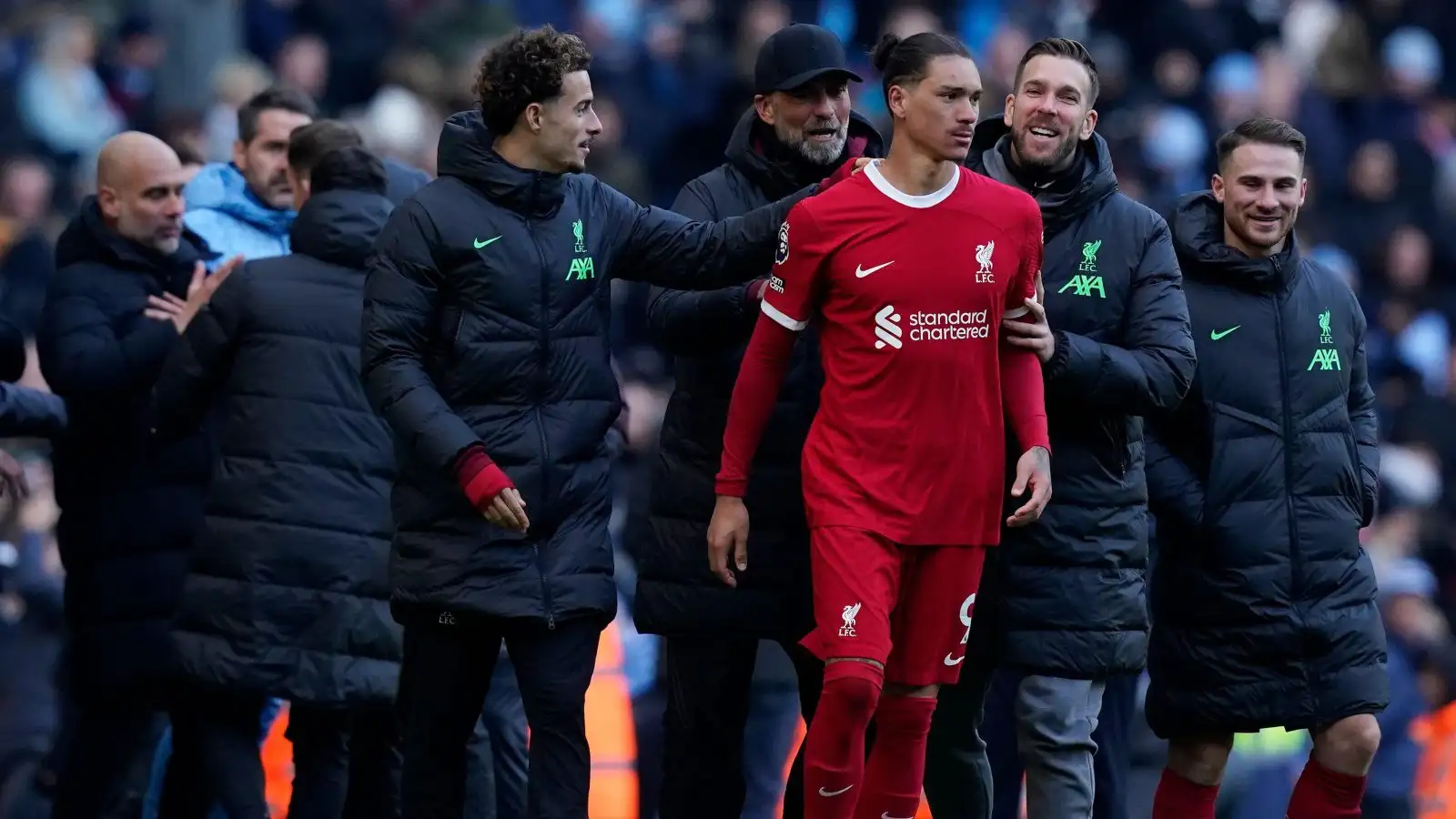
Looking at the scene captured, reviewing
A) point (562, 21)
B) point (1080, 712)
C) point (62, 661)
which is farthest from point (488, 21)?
point (1080, 712)

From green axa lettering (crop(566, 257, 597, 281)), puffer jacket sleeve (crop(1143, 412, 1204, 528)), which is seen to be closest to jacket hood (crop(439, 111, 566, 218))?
green axa lettering (crop(566, 257, 597, 281))

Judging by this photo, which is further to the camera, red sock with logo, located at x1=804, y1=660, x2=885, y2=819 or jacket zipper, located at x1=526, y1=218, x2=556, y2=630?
jacket zipper, located at x1=526, y1=218, x2=556, y2=630

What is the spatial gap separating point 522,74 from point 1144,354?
1913 mm

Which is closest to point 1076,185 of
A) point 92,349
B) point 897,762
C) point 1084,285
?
point 1084,285

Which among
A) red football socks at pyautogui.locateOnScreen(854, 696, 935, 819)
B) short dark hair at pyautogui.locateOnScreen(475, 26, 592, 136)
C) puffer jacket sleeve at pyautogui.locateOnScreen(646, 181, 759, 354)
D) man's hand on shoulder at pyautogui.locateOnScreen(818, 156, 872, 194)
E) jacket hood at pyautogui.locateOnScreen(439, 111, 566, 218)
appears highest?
short dark hair at pyautogui.locateOnScreen(475, 26, 592, 136)

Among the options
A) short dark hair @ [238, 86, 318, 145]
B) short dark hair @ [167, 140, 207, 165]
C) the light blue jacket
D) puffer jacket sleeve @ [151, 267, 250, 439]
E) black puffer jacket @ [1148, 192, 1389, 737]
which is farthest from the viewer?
short dark hair @ [167, 140, 207, 165]

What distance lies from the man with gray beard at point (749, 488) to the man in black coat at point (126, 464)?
1.83 meters

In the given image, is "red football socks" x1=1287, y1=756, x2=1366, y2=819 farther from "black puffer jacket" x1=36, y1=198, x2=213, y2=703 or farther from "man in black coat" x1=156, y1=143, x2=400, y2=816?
"black puffer jacket" x1=36, y1=198, x2=213, y2=703

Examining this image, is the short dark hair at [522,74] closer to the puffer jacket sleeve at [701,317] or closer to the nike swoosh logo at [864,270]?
the puffer jacket sleeve at [701,317]

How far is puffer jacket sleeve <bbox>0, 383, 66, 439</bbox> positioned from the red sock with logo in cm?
290

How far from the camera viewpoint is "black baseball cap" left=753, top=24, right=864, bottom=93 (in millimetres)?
7793

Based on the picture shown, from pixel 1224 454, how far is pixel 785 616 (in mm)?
1414

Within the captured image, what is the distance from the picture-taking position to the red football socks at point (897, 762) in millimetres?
7254

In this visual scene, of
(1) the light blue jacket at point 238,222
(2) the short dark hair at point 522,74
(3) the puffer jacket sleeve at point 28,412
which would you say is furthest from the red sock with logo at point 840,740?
(1) the light blue jacket at point 238,222
